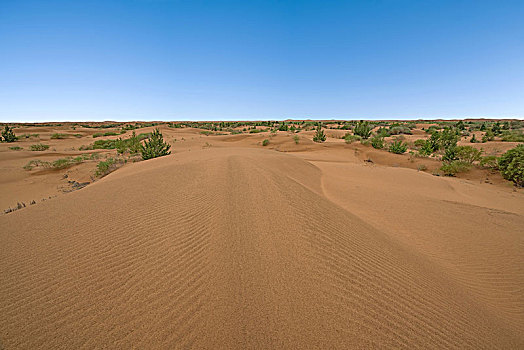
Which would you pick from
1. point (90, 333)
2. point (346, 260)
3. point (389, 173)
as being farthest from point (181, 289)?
point (389, 173)

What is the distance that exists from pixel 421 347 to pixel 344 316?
553 mm

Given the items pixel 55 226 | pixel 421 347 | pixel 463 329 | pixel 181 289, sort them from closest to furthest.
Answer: pixel 421 347 < pixel 463 329 < pixel 181 289 < pixel 55 226

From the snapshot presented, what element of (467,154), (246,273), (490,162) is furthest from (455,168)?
(246,273)

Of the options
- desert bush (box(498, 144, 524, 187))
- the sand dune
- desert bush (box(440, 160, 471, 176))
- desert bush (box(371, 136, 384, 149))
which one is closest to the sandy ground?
the sand dune

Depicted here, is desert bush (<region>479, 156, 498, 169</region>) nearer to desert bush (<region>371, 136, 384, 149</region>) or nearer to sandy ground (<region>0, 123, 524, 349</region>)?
desert bush (<region>371, 136, 384, 149</region>)

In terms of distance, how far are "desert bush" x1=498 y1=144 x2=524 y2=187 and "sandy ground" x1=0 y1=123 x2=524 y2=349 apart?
4.41m

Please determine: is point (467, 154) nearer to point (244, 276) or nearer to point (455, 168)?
point (455, 168)

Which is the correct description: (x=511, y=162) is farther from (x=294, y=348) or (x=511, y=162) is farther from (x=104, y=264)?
(x=104, y=264)

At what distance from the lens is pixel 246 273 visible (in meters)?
2.17

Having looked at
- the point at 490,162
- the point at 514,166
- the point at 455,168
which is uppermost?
the point at 514,166

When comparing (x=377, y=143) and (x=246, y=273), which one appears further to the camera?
(x=377, y=143)

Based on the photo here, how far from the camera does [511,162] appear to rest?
7840 mm

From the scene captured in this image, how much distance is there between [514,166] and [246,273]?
10.8 meters

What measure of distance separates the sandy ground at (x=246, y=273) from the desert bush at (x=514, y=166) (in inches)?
174
